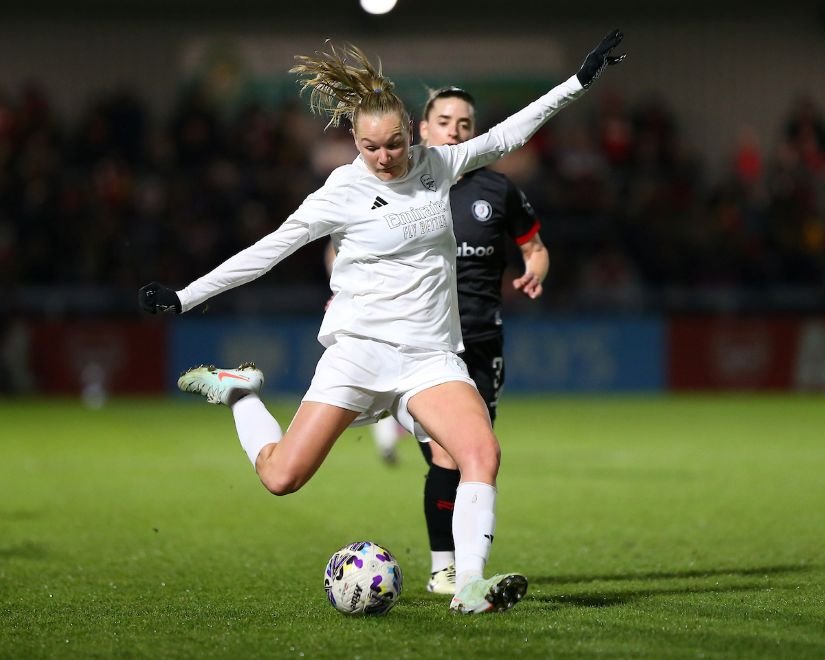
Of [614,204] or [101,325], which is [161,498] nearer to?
[101,325]

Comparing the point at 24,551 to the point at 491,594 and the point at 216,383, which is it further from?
the point at 491,594

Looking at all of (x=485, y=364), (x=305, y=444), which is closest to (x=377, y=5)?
(x=485, y=364)

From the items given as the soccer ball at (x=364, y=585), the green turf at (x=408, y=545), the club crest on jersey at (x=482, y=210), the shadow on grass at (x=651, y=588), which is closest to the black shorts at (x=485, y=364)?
→ the club crest on jersey at (x=482, y=210)

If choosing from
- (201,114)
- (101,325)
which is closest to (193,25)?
(201,114)

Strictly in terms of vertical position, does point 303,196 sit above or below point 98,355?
above

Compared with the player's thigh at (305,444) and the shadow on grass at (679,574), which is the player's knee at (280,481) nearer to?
the player's thigh at (305,444)

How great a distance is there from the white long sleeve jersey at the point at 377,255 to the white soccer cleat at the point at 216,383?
575 mm

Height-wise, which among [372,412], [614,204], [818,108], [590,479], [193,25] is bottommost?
[590,479]

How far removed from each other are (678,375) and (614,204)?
3.09m

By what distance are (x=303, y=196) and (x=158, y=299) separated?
50.2 ft

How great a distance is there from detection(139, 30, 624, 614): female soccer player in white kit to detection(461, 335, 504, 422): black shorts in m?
0.77

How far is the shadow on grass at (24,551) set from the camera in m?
6.92

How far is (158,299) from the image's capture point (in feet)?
17.0

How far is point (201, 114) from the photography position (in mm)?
21125
